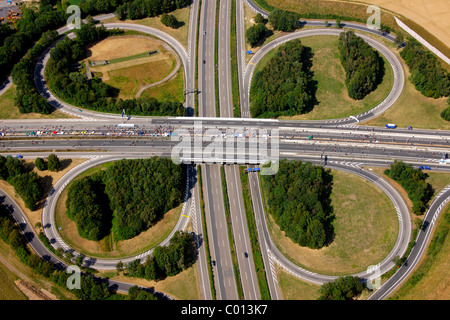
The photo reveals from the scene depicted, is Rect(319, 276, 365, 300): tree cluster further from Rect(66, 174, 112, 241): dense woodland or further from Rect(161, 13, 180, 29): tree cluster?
Rect(161, 13, 180, 29): tree cluster

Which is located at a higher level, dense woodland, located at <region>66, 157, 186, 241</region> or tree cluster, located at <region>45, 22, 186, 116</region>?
tree cluster, located at <region>45, 22, 186, 116</region>

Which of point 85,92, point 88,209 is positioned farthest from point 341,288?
point 85,92

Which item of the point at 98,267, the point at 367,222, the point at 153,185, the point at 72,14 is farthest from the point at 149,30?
the point at 367,222

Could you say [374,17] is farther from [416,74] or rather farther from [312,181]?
[312,181]

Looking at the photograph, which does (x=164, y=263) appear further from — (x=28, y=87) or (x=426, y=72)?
(x=426, y=72)

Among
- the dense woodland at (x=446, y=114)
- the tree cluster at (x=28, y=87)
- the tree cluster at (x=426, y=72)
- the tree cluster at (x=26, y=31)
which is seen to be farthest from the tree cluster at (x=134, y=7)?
the dense woodland at (x=446, y=114)

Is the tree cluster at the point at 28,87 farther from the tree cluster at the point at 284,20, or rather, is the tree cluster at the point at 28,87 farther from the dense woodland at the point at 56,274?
the tree cluster at the point at 284,20

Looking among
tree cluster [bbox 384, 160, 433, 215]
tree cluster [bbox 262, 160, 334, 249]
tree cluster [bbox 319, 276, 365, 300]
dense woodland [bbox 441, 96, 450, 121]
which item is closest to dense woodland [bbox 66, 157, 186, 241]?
tree cluster [bbox 262, 160, 334, 249]

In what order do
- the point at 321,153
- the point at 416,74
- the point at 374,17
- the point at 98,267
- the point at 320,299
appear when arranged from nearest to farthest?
the point at 320,299 < the point at 98,267 < the point at 321,153 < the point at 416,74 < the point at 374,17
